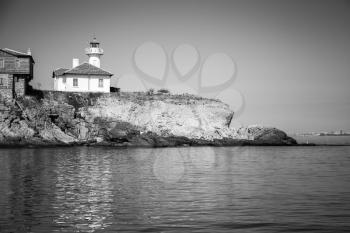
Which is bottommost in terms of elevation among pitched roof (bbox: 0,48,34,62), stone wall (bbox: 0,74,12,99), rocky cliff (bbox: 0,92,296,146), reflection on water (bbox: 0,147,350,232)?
reflection on water (bbox: 0,147,350,232)

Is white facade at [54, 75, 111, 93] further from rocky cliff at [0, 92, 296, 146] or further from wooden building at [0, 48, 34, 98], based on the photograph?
wooden building at [0, 48, 34, 98]

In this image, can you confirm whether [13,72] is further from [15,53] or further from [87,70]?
[87,70]

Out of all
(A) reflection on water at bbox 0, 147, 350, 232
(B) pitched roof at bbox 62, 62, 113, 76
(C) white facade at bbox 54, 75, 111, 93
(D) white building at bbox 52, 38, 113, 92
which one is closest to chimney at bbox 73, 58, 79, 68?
(D) white building at bbox 52, 38, 113, 92

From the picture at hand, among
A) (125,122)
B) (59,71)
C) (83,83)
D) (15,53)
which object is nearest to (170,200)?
(125,122)

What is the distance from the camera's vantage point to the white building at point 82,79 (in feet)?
238

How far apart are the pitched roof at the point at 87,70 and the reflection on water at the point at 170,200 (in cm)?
4089

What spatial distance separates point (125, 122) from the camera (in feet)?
229

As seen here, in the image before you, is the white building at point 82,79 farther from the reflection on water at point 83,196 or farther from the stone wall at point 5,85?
the reflection on water at point 83,196

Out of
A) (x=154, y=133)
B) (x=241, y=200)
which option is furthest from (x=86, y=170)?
(x=154, y=133)

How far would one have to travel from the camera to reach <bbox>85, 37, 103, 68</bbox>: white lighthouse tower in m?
79.1

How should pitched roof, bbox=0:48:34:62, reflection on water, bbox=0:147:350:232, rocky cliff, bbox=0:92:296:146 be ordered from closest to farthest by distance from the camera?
reflection on water, bbox=0:147:350:232 → rocky cliff, bbox=0:92:296:146 → pitched roof, bbox=0:48:34:62

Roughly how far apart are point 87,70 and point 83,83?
2221 mm

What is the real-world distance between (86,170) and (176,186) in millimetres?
10060

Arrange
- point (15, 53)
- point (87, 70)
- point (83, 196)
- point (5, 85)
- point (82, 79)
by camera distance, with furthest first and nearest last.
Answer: point (87, 70) → point (82, 79) → point (15, 53) → point (5, 85) → point (83, 196)
